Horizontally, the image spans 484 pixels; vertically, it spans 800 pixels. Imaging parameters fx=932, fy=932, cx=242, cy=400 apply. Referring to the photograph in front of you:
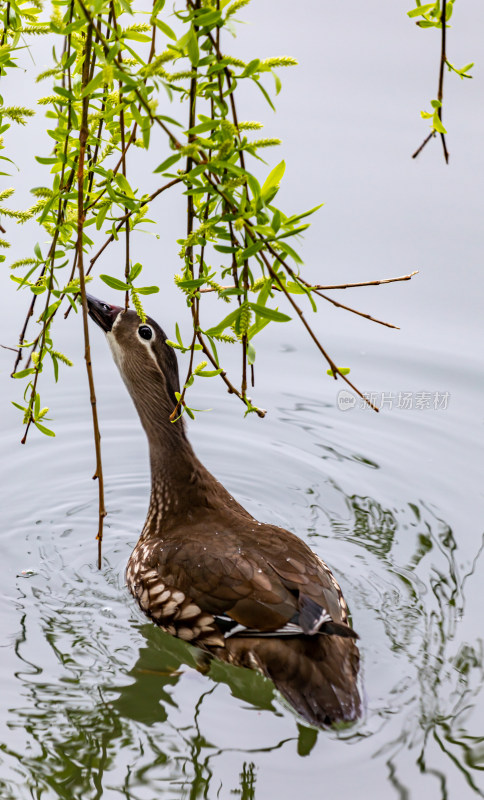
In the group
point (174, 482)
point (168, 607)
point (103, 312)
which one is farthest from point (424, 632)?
point (103, 312)

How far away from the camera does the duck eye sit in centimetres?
354

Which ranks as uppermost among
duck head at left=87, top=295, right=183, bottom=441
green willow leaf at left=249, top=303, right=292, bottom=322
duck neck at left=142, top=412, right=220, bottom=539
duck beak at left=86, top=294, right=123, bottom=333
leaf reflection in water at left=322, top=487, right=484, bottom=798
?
green willow leaf at left=249, top=303, right=292, bottom=322

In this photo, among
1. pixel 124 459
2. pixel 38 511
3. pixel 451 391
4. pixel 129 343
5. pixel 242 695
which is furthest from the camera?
pixel 451 391

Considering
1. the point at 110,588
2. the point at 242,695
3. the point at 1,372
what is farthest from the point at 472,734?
the point at 1,372

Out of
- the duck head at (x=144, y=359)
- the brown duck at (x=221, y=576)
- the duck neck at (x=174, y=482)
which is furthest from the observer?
the duck head at (x=144, y=359)

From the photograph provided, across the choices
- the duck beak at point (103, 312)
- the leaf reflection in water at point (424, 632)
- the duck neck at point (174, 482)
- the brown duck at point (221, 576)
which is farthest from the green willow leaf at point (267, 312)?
the duck beak at point (103, 312)

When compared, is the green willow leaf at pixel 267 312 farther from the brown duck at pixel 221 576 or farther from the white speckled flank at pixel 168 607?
the white speckled flank at pixel 168 607

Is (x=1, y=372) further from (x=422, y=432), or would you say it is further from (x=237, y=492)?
(x=422, y=432)

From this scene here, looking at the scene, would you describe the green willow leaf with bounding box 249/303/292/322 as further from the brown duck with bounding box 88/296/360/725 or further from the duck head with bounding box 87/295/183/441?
the duck head with bounding box 87/295/183/441

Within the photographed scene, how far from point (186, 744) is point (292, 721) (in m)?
0.32

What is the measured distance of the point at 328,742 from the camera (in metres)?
2.66

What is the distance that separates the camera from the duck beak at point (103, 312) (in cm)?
359

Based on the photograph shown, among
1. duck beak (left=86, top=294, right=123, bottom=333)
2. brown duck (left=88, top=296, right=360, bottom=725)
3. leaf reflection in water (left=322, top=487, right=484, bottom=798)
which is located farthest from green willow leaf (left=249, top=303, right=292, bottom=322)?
duck beak (left=86, top=294, right=123, bottom=333)

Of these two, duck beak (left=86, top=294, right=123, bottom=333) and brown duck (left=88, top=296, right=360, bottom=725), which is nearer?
brown duck (left=88, top=296, right=360, bottom=725)
